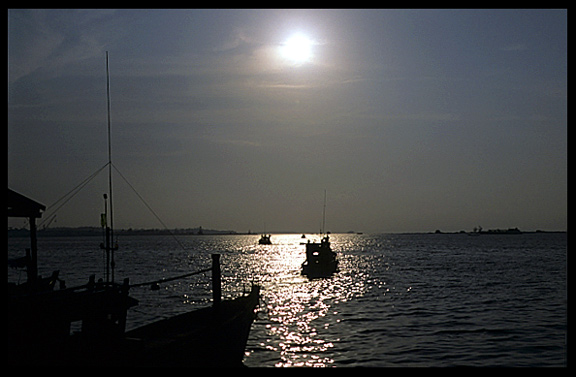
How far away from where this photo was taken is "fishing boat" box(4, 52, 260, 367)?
396 inches

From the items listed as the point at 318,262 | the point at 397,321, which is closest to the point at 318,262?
the point at 318,262

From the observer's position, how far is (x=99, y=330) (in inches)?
465

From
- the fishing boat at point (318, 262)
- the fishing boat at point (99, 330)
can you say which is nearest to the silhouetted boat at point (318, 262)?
the fishing boat at point (318, 262)

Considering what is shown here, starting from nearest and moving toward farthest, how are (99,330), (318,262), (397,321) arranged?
(99,330) < (397,321) < (318,262)

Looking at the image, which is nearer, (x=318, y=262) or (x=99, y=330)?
(x=99, y=330)

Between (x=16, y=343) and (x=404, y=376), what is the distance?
8.51m

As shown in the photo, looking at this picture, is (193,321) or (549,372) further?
(193,321)

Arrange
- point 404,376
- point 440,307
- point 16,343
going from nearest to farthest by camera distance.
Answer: point 404,376 → point 16,343 → point 440,307

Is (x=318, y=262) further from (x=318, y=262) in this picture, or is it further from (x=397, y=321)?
(x=397, y=321)
